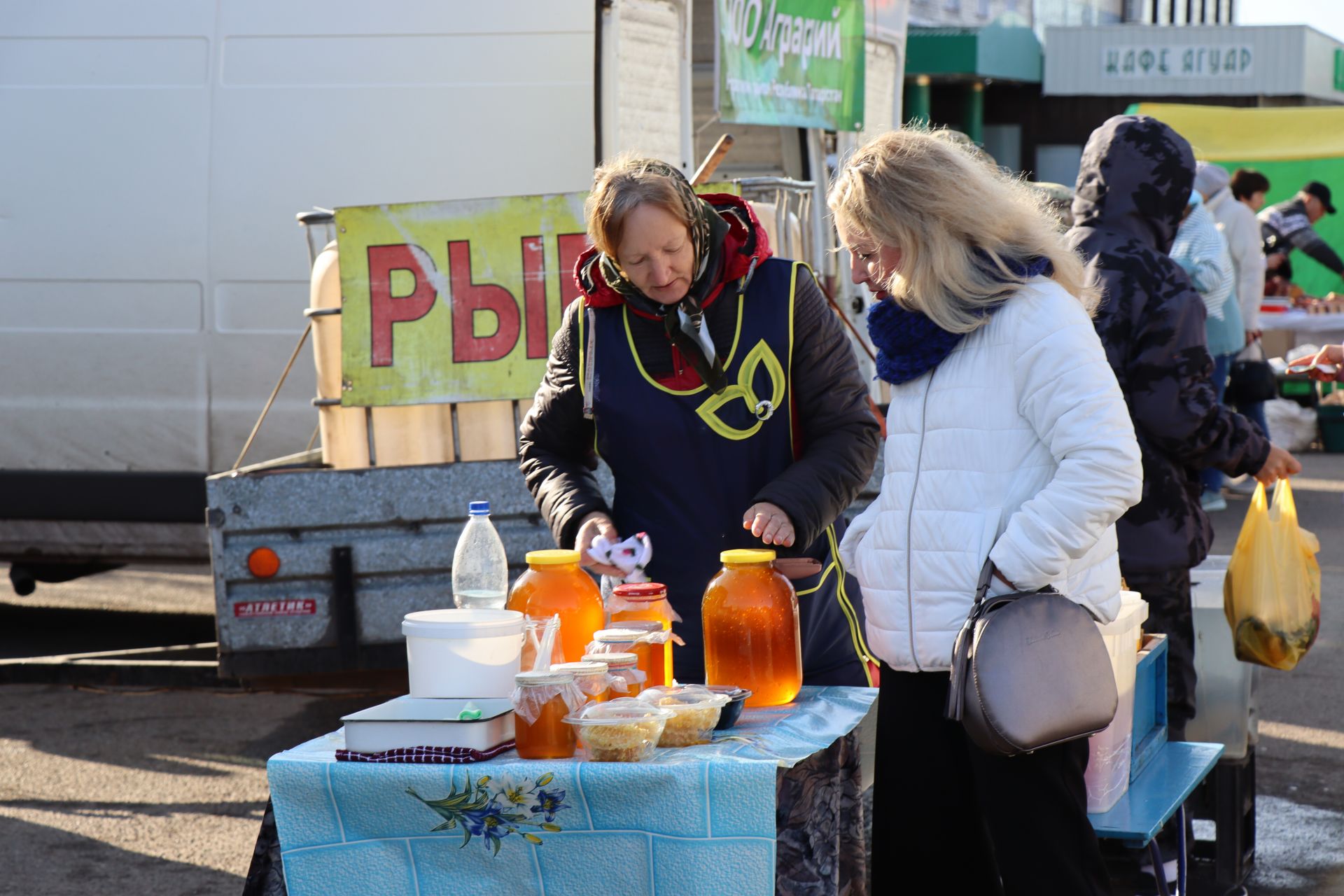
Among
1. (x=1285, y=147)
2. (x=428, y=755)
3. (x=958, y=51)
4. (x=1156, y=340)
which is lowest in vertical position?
(x=428, y=755)

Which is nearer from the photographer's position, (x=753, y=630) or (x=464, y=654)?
(x=464, y=654)

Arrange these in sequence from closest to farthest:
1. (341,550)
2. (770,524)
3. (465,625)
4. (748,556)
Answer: (465,625), (748,556), (770,524), (341,550)

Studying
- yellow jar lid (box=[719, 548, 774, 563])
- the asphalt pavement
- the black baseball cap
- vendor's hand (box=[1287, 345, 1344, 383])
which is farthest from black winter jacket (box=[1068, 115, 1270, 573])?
the black baseball cap

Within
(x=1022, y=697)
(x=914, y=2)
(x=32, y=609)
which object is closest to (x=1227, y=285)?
(x=1022, y=697)

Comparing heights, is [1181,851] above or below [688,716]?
Answer: below

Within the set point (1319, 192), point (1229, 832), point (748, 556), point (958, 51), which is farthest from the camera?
point (958, 51)

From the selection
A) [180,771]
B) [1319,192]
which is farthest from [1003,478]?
[1319,192]

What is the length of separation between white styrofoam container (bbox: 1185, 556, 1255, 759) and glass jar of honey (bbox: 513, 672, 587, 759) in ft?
7.11

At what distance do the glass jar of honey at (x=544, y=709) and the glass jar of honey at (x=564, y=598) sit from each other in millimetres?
243

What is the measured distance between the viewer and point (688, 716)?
2377 mm

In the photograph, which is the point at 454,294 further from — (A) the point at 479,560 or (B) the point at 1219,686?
(B) the point at 1219,686

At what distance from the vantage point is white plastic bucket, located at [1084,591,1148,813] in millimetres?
2850

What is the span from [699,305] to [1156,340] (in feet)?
4.17

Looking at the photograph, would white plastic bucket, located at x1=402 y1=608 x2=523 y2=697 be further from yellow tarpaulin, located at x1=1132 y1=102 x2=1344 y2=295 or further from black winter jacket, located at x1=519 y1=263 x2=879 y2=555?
yellow tarpaulin, located at x1=1132 y1=102 x2=1344 y2=295
